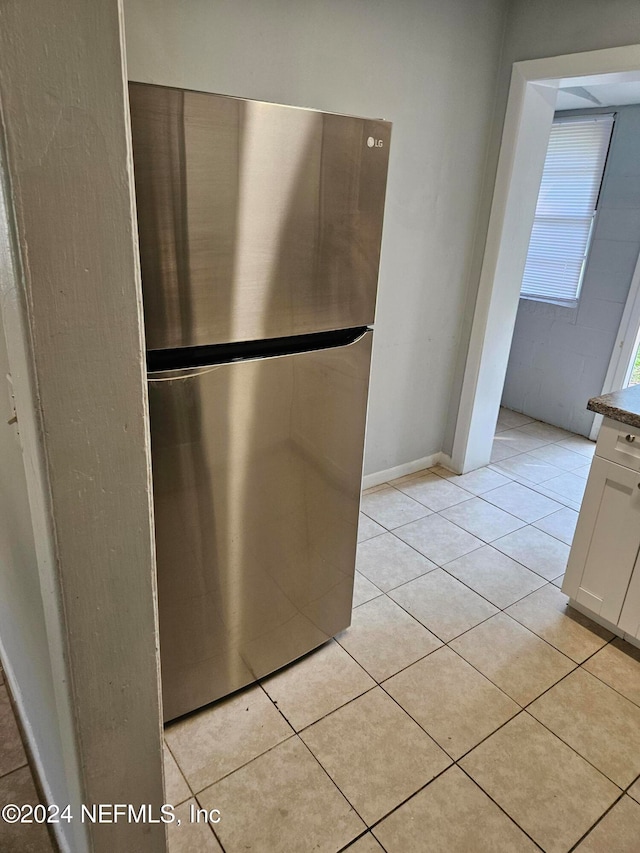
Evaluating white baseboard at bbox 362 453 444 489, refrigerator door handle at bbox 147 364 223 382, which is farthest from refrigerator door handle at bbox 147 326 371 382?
white baseboard at bbox 362 453 444 489

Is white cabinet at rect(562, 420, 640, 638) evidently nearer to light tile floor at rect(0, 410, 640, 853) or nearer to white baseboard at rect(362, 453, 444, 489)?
light tile floor at rect(0, 410, 640, 853)

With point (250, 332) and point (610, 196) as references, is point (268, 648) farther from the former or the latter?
point (610, 196)

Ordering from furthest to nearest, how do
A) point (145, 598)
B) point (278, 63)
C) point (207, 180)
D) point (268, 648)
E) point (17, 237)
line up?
point (278, 63) → point (268, 648) → point (207, 180) → point (145, 598) → point (17, 237)

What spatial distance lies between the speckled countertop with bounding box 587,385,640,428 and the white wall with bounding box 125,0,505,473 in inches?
44.5

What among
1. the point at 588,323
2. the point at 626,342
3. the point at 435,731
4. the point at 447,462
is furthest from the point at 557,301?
the point at 435,731

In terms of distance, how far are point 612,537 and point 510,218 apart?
1671mm

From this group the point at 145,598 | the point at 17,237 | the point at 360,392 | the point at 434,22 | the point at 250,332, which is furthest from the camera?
the point at 434,22

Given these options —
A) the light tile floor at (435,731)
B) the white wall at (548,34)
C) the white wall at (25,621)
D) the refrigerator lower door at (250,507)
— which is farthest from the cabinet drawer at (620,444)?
the white wall at (25,621)

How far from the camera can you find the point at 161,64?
A: 5.73ft

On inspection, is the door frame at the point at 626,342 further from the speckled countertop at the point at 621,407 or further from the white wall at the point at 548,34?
the speckled countertop at the point at 621,407

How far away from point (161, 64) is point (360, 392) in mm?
1191

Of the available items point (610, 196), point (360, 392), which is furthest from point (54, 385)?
point (610, 196)

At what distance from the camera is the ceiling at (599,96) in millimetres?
3072

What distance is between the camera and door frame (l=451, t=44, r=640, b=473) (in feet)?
7.88
